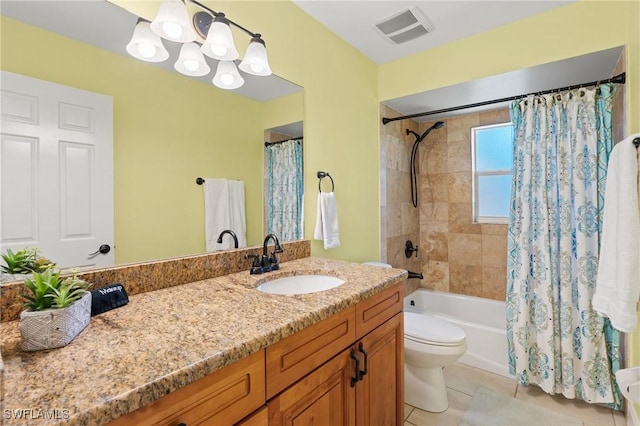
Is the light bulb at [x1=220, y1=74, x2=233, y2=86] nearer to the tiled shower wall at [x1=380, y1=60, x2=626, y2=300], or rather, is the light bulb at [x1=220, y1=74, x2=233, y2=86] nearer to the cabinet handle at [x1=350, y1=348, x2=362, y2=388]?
the cabinet handle at [x1=350, y1=348, x2=362, y2=388]

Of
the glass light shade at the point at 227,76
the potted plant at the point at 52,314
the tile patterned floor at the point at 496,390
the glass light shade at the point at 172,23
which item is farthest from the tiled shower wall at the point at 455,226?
the potted plant at the point at 52,314

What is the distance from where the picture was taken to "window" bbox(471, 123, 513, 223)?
274 centimetres

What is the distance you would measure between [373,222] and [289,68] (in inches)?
52.1

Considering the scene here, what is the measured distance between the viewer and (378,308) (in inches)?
47.3

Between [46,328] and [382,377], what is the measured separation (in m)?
1.14

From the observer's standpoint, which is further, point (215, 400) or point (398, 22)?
point (398, 22)

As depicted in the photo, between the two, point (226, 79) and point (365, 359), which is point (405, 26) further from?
point (365, 359)

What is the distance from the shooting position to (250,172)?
59.4 inches

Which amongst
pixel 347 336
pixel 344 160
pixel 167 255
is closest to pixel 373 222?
pixel 344 160

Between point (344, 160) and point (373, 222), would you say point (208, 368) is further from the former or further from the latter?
point (373, 222)

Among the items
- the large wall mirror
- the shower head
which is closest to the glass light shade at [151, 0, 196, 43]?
the large wall mirror

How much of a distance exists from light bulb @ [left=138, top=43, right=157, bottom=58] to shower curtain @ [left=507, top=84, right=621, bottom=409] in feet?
7.48

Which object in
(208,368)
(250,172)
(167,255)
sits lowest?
(208,368)

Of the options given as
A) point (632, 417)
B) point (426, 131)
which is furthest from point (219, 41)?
point (632, 417)
